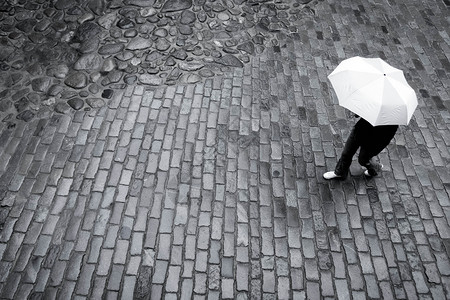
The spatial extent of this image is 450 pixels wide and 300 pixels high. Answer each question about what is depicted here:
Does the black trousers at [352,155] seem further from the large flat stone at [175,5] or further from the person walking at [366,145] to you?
the large flat stone at [175,5]

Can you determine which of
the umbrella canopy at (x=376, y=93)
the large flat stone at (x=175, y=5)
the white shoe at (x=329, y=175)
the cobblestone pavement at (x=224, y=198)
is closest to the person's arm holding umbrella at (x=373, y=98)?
the umbrella canopy at (x=376, y=93)

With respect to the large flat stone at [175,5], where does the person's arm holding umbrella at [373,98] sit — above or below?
above

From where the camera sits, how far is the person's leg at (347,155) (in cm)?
514

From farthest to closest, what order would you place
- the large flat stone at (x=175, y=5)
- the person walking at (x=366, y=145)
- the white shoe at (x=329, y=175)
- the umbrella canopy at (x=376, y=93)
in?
1. the large flat stone at (x=175, y=5)
2. the white shoe at (x=329, y=175)
3. the person walking at (x=366, y=145)
4. the umbrella canopy at (x=376, y=93)

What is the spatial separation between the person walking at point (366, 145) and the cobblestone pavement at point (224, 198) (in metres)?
0.21

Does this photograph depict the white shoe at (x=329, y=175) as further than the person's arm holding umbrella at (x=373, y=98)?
Yes

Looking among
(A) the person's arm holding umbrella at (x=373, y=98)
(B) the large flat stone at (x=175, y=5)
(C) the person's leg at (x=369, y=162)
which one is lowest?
(C) the person's leg at (x=369, y=162)

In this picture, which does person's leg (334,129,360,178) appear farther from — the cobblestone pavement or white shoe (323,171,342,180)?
the cobblestone pavement

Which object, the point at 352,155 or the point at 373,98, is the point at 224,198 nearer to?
the point at 352,155

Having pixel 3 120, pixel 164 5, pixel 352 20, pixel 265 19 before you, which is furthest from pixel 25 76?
pixel 352 20

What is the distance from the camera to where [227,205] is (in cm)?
529

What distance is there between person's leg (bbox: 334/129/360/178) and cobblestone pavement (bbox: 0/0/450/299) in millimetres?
243

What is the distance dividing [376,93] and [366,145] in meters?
0.82

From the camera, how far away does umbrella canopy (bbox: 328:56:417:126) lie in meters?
4.44
